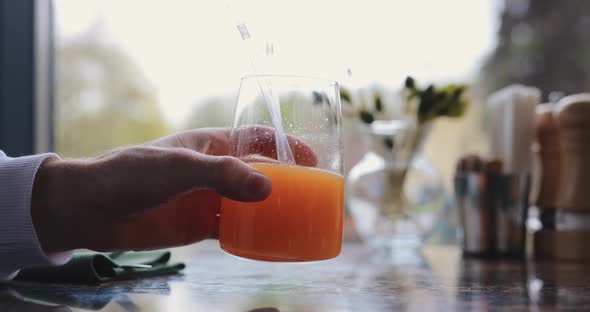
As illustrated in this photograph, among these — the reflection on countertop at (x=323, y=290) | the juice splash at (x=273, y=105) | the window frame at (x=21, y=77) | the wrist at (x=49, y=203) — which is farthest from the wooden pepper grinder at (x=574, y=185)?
the window frame at (x=21, y=77)

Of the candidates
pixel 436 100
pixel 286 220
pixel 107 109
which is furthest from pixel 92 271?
pixel 107 109

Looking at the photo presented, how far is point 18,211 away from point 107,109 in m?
1.55

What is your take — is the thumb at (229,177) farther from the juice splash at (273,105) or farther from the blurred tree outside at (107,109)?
the blurred tree outside at (107,109)

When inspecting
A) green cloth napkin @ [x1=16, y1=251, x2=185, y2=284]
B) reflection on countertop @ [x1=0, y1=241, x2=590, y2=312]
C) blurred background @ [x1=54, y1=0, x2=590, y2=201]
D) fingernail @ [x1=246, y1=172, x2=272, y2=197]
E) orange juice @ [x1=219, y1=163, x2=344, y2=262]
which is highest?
blurred background @ [x1=54, y1=0, x2=590, y2=201]

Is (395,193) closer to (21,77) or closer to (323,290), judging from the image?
(323,290)

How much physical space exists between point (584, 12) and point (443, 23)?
0.47 m

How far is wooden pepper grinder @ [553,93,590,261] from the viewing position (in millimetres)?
1634

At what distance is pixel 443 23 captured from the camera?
2227 mm

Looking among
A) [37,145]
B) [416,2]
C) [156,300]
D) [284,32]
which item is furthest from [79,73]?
[156,300]

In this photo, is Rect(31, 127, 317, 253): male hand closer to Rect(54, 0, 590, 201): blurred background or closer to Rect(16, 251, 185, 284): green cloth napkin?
Rect(16, 251, 185, 284): green cloth napkin

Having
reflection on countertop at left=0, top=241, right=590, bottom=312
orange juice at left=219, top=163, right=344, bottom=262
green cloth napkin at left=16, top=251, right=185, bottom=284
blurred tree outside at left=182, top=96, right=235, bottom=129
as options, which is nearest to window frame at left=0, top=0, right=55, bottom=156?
blurred tree outside at left=182, top=96, right=235, bottom=129

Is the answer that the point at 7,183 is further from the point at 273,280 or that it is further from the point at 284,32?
the point at 284,32

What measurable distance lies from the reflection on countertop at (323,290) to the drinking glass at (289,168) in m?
0.08

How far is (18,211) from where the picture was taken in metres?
0.84
